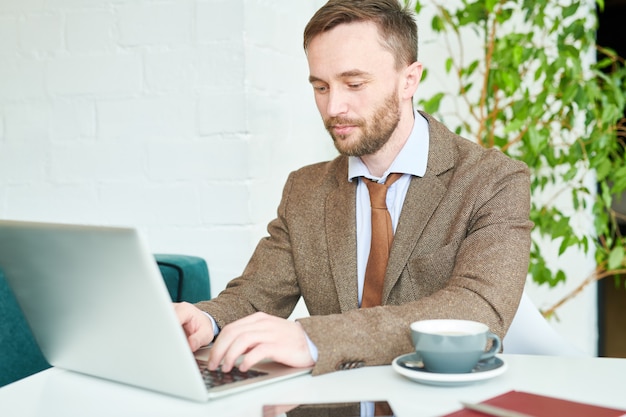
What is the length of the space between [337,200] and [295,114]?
753mm

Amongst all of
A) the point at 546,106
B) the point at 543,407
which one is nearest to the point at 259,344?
the point at 543,407

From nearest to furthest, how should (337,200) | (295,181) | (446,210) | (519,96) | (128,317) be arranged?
1. (128,317)
2. (446,210)
3. (337,200)
4. (295,181)
5. (519,96)

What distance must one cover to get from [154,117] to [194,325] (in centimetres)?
96

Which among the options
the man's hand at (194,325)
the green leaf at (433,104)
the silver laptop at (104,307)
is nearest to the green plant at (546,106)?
the green leaf at (433,104)

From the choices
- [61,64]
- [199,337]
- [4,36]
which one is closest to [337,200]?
[199,337]

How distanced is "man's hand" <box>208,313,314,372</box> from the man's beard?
1.85 feet

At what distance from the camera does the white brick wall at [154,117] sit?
2.07m

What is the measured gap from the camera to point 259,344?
3.41 ft

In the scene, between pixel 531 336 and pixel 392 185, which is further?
pixel 392 185

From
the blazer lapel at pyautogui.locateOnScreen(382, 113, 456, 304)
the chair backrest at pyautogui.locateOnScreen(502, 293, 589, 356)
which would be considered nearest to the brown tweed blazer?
the blazer lapel at pyautogui.locateOnScreen(382, 113, 456, 304)

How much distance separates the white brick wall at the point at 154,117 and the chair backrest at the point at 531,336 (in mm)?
866

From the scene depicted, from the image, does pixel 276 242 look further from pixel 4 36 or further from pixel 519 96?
pixel 519 96

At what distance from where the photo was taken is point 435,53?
287 centimetres

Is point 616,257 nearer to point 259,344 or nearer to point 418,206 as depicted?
point 418,206
